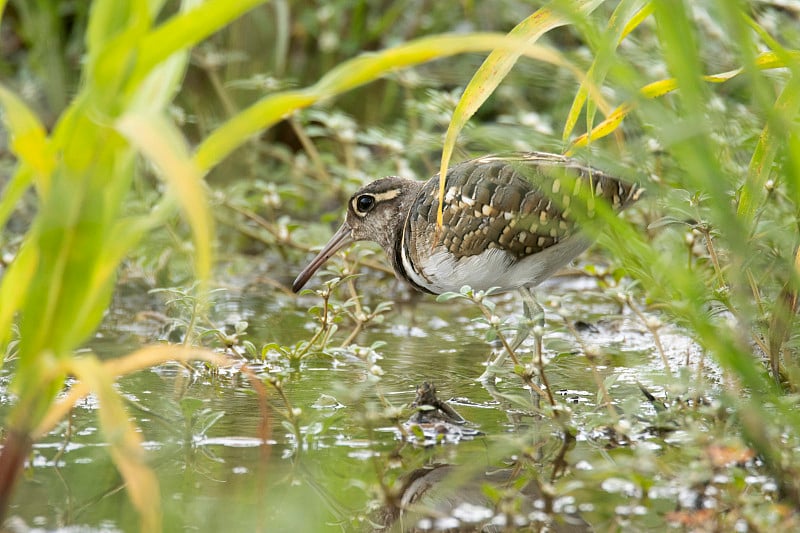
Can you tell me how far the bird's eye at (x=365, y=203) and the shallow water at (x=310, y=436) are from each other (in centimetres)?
56

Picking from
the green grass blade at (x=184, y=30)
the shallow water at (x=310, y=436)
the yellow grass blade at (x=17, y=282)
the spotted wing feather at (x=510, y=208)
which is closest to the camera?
the green grass blade at (x=184, y=30)

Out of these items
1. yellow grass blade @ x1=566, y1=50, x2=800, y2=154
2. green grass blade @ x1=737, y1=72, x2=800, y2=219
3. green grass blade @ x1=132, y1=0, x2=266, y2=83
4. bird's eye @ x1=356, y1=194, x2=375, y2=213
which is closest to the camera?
green grass blade @ x1=132, y1=0, x2=266, y2=83

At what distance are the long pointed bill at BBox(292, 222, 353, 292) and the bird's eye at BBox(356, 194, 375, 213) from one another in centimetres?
11

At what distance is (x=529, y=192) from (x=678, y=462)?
4.96 feet

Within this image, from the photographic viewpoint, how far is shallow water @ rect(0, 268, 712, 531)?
111 inches

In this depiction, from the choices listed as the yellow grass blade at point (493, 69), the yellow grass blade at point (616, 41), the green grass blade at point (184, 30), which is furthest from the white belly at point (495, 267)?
the green grass blade at point (184, 30)

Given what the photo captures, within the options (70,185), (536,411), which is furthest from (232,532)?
(536,411)

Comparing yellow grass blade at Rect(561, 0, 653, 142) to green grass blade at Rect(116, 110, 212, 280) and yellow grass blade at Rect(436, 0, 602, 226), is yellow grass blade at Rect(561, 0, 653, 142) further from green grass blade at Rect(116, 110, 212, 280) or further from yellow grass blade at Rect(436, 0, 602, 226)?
green grass blade at Rect(116, 110, 212, 280)

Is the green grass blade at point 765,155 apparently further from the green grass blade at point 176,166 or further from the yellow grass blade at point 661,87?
the green grass blade at point 176,166

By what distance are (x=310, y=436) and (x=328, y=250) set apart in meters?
1.85

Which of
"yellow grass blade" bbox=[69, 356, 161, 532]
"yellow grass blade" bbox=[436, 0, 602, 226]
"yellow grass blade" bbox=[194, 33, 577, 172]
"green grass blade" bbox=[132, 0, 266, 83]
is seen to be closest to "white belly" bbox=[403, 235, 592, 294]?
"yellow grass blade" bbox=[436, 0, 602, 226]

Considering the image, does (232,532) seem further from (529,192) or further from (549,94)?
(549,94)

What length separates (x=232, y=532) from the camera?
266 centimetres

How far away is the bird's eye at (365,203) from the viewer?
Result: 16.3ft
